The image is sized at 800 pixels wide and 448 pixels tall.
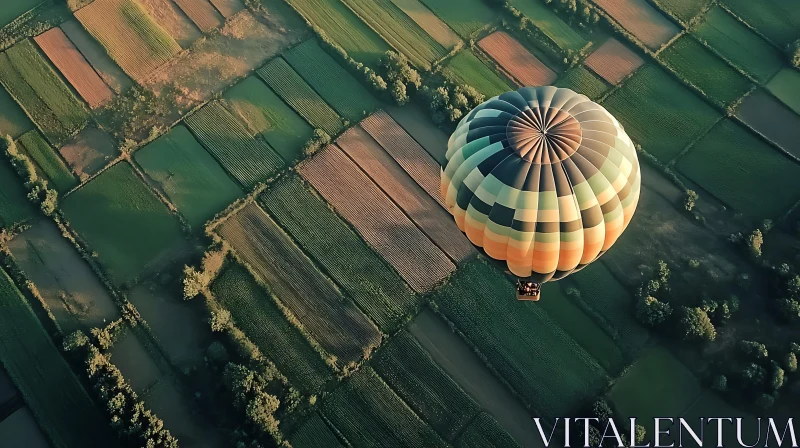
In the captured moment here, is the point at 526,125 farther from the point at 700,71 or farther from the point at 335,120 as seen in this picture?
the point at 700,71

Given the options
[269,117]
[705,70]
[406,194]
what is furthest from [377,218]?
[705,70]

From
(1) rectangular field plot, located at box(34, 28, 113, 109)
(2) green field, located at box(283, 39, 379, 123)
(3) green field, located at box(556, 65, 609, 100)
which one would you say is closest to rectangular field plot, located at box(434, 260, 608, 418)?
(2) green field, located at box(283, 39, 379, 123)

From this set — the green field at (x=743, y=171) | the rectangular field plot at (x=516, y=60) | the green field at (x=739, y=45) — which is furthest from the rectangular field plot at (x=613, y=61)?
the green field at (x=743, y=171)

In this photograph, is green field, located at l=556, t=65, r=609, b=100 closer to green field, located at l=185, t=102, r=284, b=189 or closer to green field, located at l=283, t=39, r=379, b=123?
green field, located at l=283, t=39, r=379, b=123

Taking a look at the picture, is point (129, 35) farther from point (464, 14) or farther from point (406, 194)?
point (464, 14)


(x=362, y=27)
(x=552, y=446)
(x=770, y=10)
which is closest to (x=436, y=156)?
(x=362, y=27)

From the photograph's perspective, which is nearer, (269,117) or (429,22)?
(269,117)
